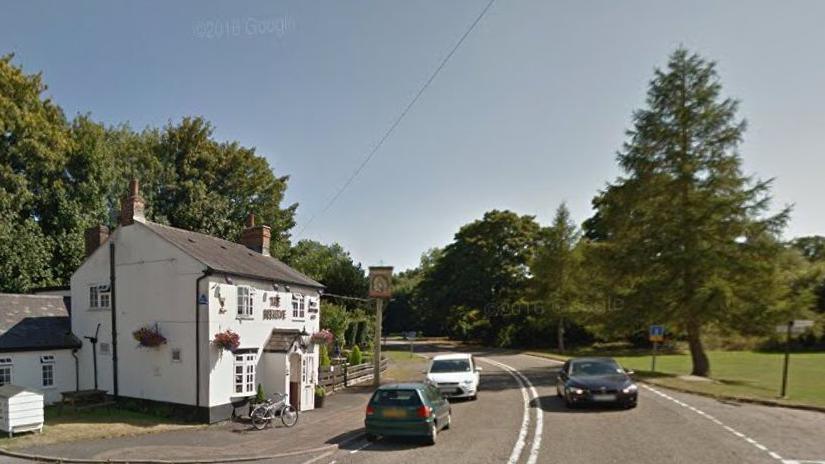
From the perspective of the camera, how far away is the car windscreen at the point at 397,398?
13.7 meters

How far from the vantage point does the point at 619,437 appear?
1328 centimetres

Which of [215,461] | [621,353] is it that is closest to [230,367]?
[215,461]

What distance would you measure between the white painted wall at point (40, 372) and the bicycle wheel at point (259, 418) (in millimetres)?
8610

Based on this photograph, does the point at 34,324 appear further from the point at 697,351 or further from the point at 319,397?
the point at 697,351

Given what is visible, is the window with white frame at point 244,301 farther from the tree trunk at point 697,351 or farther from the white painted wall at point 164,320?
the tree trunk at point 697,351

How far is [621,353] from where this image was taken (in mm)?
50125

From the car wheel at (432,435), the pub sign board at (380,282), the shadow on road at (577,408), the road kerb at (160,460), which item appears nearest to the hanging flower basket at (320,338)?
the pub sign board at (380,282)

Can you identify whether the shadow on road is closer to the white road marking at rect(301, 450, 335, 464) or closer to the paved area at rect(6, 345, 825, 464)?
the paved area at rect(6, 345, 825, 464)

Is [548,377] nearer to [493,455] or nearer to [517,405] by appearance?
[517,405]

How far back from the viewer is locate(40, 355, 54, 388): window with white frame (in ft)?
68.1

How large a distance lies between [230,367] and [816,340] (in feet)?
197

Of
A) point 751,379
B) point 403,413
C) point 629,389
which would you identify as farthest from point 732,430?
point 751,379

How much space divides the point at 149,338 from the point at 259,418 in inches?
211

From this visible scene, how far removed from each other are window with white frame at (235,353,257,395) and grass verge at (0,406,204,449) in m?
2.25
